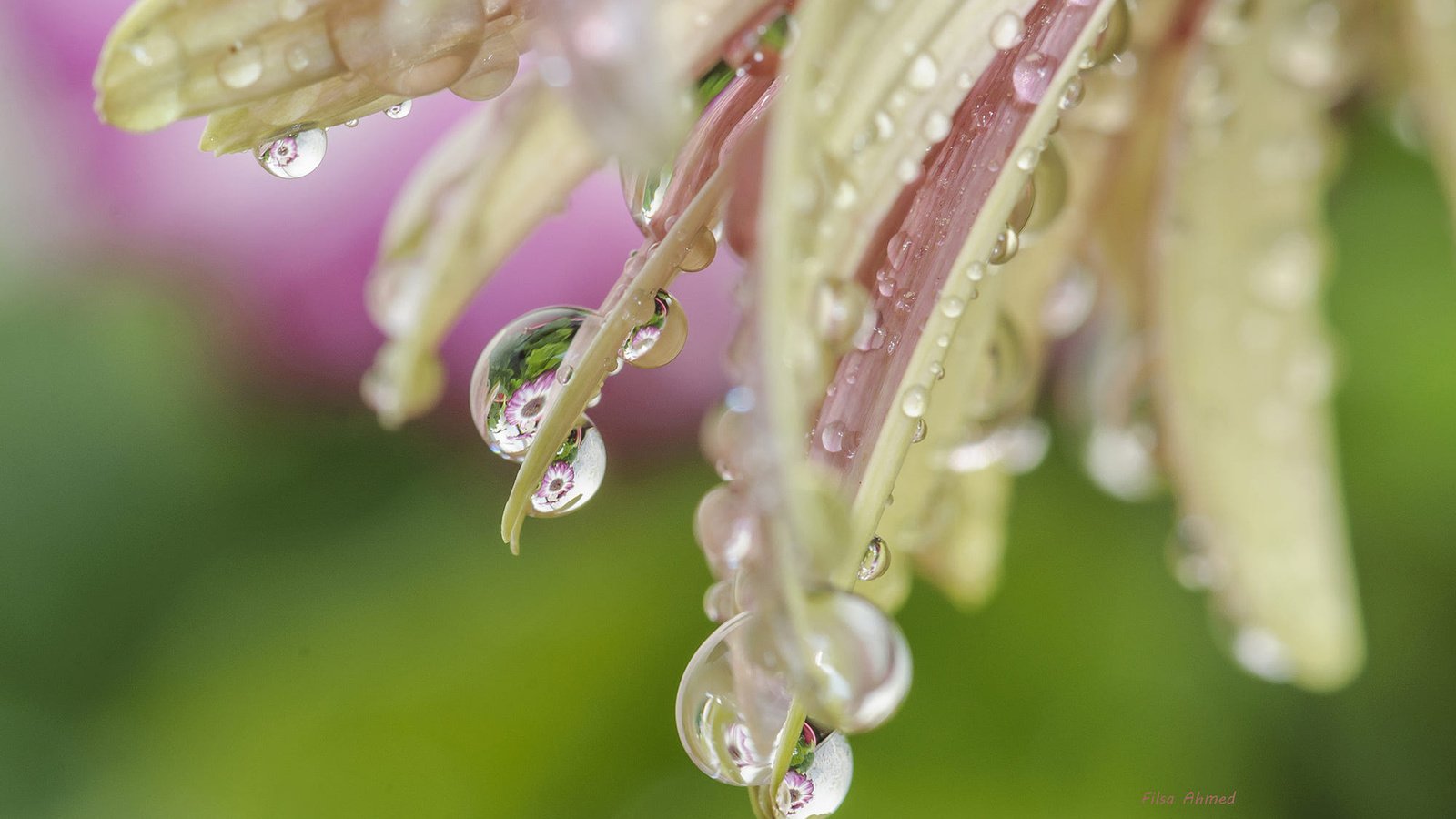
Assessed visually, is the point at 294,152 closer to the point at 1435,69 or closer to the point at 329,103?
the point at 329,103

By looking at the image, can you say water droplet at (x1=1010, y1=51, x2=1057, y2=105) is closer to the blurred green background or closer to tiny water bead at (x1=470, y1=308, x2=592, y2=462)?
tiny water bead at (x1=470, y1=308, x2=592, y2=462)

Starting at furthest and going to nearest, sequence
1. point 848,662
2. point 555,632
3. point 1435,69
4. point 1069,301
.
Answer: point 555,632 < point 1069,301 < point 1435,69 < point 848,662

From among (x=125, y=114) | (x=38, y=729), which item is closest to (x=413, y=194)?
(x=125, y=114)

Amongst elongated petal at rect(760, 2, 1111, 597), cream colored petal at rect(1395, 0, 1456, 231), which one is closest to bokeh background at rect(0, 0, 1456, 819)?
cream colored petal at rect(1395, 0, 1456, 231)

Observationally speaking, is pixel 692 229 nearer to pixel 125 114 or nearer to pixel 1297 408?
pixel 125 114

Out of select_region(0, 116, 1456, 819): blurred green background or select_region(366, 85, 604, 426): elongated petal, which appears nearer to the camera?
select_region(366, 85, 604, 426): elongated petal

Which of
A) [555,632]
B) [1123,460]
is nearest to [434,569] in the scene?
[555,632]
